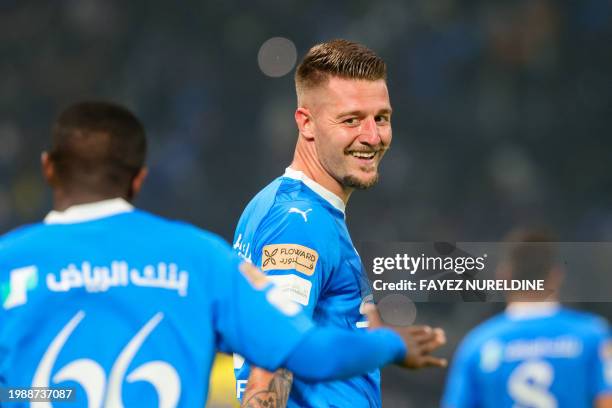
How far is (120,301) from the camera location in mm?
2133

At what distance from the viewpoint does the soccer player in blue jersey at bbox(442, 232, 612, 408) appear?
3213 mm

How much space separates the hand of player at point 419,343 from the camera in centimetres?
239

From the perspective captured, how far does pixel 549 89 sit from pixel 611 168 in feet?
3.10

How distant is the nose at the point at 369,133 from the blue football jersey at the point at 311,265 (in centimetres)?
31

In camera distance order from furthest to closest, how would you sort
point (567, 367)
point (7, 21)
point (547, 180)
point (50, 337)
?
point (7, 21), point (547, 180), point (567, 367), point (50, 337)

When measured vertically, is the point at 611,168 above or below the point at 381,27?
below

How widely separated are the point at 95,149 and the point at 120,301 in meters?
0.33

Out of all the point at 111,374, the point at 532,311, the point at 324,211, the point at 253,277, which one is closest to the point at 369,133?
the point at 324,211

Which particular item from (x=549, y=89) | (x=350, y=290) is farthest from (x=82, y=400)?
(x=549, y=89)

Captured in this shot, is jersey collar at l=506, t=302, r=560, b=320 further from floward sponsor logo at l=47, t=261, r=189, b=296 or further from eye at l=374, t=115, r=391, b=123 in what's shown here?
floward sponsor logo at l=47, t=261, r=189, b=296

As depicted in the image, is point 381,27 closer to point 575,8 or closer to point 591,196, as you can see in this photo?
point 575,8

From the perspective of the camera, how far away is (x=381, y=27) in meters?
9.52

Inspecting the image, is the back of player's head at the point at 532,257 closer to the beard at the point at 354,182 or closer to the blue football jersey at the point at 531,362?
the blue football jersey at the point at 531,362

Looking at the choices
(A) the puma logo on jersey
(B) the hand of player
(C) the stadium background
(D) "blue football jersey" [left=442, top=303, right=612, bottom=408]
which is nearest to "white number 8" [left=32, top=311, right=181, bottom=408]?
(B) the hand of player
